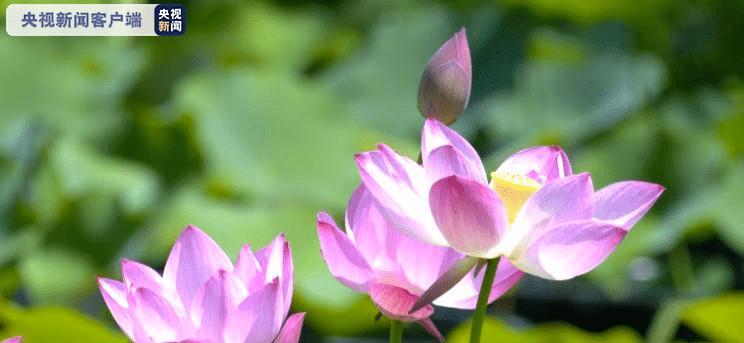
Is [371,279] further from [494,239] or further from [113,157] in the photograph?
[113,157]

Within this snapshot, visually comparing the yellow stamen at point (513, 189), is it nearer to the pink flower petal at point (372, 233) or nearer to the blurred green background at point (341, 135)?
the pink flower petal at point (372, 233)

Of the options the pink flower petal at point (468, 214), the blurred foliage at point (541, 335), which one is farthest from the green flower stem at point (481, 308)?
the blurred foliage at point (541, 335)

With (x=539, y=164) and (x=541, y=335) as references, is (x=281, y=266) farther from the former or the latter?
(x=541, y=335)

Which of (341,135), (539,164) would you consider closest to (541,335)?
(539,164)

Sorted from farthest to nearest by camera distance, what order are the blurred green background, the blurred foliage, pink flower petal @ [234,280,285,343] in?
the blurred green background → the blurred foliage → pink flower petal @ [234,280,285,343]

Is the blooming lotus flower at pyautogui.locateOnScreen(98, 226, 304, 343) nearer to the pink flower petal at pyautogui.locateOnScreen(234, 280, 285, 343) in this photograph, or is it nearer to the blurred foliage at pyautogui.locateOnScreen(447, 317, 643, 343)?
the pink flower petal at pyautogui.locateOnScreen(234, 280, 285, 343)

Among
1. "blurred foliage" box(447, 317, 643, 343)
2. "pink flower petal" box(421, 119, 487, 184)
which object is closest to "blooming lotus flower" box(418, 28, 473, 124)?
"pink flower petal" box(421, 119, 487, 184)
